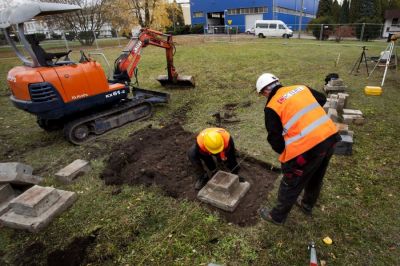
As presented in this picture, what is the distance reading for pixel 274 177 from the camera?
459cm

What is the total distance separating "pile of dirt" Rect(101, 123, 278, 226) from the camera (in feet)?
13.2

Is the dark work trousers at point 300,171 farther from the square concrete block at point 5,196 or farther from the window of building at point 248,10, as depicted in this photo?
the window of building at point 248,10

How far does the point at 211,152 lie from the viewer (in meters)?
4.12

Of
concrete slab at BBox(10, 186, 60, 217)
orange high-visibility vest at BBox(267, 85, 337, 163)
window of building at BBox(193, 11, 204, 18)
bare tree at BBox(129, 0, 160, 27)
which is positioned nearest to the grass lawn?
concrete slab at BBox(10, 186, 60, 217)

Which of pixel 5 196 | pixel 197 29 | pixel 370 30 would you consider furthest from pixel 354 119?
pixel 197 29

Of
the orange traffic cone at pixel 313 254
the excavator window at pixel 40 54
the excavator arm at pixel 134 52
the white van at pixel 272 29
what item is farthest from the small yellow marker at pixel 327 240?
the white van at pixel 272 29

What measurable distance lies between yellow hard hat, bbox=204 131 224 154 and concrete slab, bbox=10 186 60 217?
2.36 m

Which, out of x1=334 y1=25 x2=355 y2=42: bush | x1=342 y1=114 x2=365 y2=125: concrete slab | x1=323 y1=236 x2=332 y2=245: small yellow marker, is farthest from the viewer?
x1=334 y1=25 x2=355 y2=42: bush

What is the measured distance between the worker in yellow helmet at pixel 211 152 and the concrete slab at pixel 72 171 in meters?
1.97

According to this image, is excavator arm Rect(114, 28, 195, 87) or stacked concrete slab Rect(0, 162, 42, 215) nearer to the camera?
stacked concrete slab Rect(0, 162, 42, 215)

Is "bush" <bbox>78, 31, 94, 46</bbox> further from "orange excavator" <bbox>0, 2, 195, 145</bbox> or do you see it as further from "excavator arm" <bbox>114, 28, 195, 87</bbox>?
"orange excavator" <bbox>0, 2, 195, 145</bbox>

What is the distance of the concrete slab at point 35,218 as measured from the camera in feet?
12.1

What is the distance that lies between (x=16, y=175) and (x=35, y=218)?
3.19ft

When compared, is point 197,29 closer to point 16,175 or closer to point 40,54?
point 40,54
